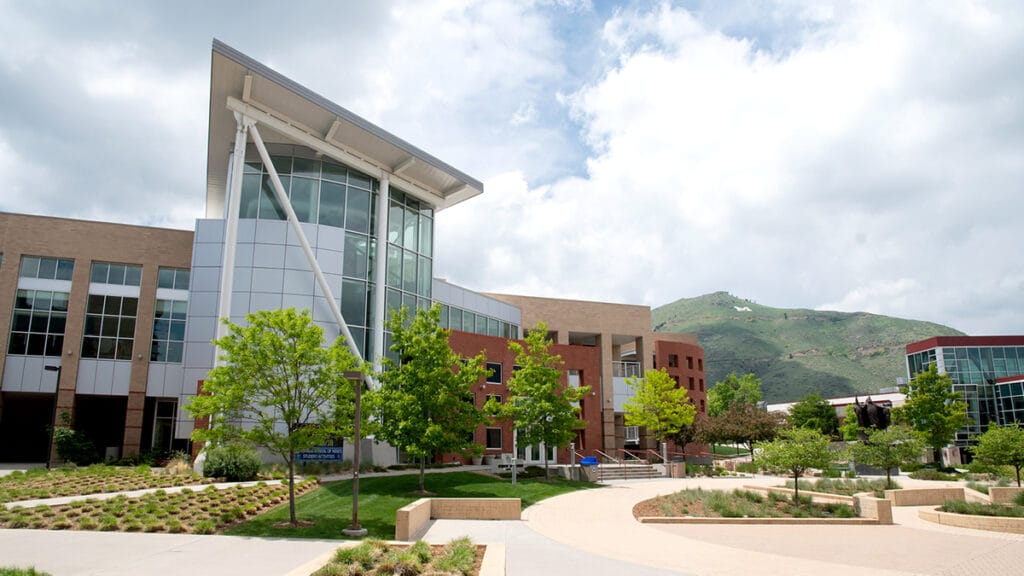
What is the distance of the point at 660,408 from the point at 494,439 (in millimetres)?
Answer: 13153

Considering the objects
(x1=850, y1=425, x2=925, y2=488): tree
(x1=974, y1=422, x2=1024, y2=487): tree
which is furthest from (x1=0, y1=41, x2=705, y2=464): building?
(x1=974, y1=422, x2=1024, y2=487): tree

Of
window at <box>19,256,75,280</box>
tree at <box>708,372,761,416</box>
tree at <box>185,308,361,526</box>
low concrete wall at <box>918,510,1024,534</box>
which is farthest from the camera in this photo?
tree at <box>708,372,761,416</box>

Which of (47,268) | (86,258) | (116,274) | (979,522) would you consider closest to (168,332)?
(116,274)

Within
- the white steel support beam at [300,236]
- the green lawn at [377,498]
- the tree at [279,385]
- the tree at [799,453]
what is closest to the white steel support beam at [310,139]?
the white steel support beam at [300,236]

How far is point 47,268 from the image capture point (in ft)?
119

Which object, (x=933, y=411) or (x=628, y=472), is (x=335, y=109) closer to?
(x=628, y=472)

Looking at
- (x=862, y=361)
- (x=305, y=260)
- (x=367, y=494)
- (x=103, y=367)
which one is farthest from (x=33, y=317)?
(x=862, y=361)

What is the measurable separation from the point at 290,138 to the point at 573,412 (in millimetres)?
18505

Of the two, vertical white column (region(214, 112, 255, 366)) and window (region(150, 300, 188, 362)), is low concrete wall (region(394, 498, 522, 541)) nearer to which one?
vertical white column (region(214, 112, 255, 366))

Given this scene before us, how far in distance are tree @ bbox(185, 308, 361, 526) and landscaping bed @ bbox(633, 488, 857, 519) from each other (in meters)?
9.71

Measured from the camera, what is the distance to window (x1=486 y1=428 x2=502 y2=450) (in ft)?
124

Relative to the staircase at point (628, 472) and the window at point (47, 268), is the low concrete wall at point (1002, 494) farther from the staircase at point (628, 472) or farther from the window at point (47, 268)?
the window at point (47, 268)

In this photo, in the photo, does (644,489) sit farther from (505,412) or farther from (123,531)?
(123,531)

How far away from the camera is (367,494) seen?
71.2 ft
